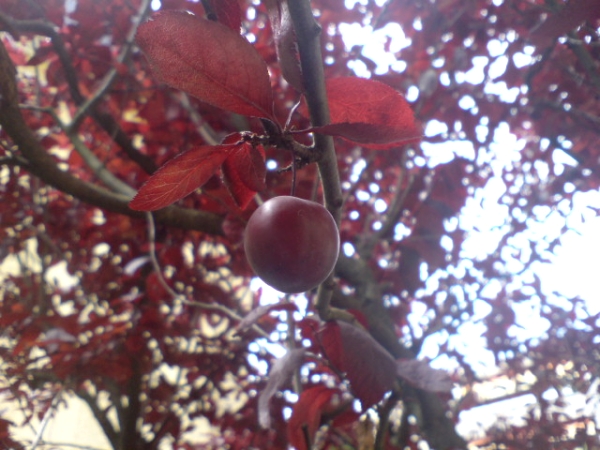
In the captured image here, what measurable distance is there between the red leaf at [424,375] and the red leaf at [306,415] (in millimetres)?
147

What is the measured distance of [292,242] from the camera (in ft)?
1.59

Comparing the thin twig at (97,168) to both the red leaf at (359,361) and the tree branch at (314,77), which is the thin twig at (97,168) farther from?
the tree branch at (314,77)

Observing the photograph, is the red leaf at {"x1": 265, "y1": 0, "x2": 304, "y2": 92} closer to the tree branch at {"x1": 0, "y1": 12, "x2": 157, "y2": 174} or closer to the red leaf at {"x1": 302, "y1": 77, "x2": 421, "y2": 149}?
the red leaf at {"x1": 302, "y1": 77, "x2": 421, "y2": 149}

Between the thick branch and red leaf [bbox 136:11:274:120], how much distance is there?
80 centimetres

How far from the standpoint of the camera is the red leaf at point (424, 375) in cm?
82

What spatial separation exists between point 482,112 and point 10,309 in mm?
1731

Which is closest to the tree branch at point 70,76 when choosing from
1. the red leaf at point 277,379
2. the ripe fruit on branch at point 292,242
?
the red leaf at point 277,379

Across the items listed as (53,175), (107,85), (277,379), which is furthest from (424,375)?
(107,85)

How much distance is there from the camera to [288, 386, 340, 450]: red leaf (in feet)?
2.99

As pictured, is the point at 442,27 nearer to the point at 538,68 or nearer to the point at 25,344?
the point at 538,68

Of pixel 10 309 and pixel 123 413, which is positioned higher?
pixel 10 309

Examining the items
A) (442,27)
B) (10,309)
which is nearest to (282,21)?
(442,27)

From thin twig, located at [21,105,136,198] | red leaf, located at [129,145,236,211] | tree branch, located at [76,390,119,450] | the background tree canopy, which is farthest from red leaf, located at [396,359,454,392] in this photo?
tree branch, located at [76,390,119,450]

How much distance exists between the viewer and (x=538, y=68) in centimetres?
114
